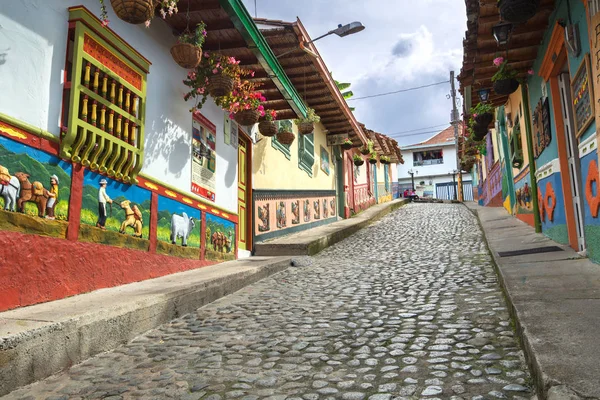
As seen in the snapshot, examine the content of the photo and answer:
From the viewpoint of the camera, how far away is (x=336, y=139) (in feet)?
51.4

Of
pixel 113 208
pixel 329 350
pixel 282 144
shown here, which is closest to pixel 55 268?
pixel 113 208

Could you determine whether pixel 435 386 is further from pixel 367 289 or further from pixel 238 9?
pixel 238 9

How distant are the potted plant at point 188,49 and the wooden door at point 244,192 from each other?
334 cm

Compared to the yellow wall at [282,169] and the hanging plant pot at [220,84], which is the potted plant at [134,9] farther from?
the yellow wall at [282,169]

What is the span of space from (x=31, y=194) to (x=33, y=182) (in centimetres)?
10

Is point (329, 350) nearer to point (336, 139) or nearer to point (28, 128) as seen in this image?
point (28, 128)

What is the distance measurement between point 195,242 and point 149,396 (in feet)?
13.3

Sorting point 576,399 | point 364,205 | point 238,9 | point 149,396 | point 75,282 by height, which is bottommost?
point 149,396

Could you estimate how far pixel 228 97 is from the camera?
655cm

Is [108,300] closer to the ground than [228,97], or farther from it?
closer to the ground

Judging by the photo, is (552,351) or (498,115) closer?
(552,351)

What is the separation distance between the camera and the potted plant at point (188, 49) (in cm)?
519

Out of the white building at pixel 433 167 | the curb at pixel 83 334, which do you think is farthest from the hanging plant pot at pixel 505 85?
the white building at pixel 433 167

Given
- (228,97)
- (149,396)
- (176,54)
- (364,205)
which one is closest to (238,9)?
(176,54)
